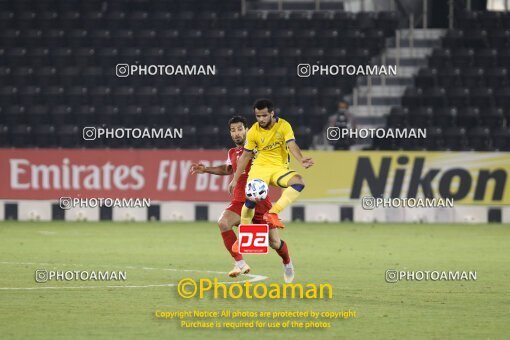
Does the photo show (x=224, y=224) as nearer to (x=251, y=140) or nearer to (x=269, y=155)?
(x=269, y=155)

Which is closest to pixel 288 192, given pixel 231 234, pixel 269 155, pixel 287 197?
pixel 287 197

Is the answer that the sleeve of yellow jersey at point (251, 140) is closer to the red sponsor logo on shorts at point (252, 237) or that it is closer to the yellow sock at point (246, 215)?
the yellow sock at point (246, 215)

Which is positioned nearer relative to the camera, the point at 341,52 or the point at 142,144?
the point at 142,144

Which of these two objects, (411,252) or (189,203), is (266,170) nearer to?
(411,252)

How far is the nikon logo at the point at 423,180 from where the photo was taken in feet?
91.5

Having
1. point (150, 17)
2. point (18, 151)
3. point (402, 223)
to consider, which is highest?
point (150, 17)

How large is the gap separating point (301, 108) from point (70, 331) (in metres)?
20.7

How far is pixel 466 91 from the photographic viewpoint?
31828mm

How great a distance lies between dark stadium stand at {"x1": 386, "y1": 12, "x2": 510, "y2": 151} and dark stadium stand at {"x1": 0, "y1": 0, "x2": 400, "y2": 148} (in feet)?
5.76

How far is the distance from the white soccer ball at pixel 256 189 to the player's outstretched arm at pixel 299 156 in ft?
1.61

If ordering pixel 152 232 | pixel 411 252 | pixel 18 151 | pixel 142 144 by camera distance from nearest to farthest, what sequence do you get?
pixel 411 252 < pixel 152 232 < pixel 18 151 < pixel 142 144

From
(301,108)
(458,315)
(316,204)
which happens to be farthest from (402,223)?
(458,315)

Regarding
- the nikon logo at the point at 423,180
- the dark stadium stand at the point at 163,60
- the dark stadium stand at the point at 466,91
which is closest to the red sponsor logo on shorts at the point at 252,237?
the nikon logo at the point at 423,180

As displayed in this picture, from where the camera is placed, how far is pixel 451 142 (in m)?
30.5
